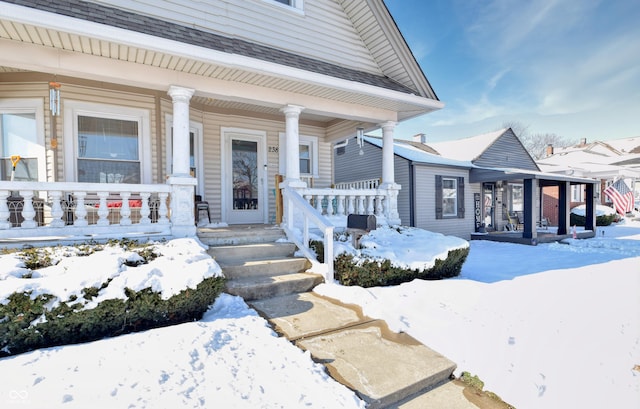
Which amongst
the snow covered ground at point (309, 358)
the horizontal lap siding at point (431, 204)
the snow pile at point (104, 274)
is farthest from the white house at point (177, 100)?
the horizontal lap siding at point (431, 204)

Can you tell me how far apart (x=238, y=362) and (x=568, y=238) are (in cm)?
1340

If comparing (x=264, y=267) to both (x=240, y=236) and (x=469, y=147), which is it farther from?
(x=469, y=147)

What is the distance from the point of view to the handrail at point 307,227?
452 cm

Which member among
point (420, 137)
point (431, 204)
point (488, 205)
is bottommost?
point (488, 205)

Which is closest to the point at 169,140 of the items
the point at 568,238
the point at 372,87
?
the point at 372,87

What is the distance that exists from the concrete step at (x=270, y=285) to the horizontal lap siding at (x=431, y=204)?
7831 millimetres

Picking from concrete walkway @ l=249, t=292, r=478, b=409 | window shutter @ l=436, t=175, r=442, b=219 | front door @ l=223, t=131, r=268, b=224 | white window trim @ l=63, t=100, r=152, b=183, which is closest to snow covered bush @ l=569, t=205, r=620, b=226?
window shutter @ l=436, t=175, r=442, b=219

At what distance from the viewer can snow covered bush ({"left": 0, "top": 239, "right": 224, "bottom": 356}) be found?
2.49 meters

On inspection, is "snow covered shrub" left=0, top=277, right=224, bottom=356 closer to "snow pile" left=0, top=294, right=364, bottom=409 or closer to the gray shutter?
"snow pile" left=0, top=294, right=364, bottom=409

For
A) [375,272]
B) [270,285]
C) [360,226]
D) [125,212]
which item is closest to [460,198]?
[360,226]

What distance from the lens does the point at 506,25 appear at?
13055mm

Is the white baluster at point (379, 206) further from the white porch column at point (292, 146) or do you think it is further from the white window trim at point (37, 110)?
the white window trim at point (37, 110)

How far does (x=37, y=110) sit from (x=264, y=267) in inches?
189

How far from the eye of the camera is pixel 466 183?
12773 mm
